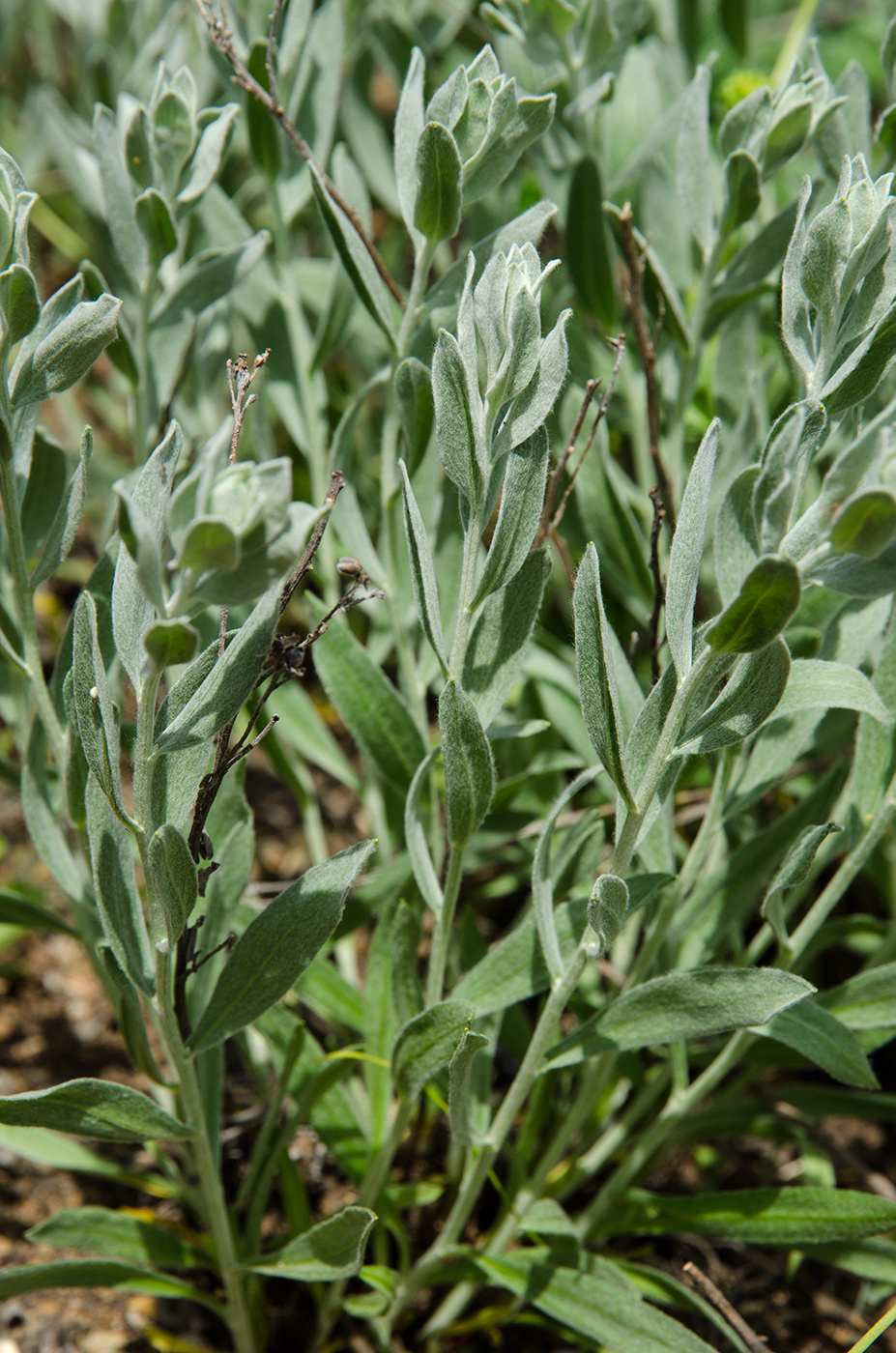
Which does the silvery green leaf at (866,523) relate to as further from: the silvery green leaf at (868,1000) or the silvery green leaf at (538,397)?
the silvery green leaf at (868,1000)

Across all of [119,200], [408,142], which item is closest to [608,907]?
[408,142]

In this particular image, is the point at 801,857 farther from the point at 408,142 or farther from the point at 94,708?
the point at 408,142

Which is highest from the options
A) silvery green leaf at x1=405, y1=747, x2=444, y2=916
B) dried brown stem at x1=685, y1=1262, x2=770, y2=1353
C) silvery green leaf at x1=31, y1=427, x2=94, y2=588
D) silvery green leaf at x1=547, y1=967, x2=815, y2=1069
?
silvery green leaf at x1=31, y1=427, x2=94, y2=588

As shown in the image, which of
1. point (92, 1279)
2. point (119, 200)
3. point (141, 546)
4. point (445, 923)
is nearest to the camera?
point (141, 546)

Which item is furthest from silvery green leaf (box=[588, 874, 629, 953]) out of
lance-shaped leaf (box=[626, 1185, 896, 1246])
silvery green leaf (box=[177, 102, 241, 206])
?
silvery green leaf (box=[177, 102, 241, 206])

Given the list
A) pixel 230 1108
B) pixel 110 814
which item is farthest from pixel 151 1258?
pixel 110 814

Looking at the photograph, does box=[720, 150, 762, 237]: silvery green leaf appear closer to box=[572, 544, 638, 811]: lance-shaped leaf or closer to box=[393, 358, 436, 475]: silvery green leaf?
box=[393, 358, 436, 475]: silvery green leaf

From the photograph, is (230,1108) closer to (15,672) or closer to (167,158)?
(15,672)
